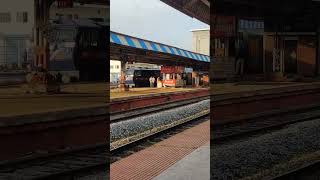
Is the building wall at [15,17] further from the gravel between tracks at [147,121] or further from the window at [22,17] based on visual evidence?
the gravel between tracks at [147,121]

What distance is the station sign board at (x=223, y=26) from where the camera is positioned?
7.92 feet

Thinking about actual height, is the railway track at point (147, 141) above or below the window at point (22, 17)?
below

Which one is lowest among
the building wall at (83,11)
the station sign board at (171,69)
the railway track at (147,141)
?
the railway track at (147,141)

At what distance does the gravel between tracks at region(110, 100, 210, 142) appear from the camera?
2.97 m

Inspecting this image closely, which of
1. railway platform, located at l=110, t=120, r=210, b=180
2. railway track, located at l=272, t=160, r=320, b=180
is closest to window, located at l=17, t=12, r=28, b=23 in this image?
railway platform, located at l=110, t=120, r=210, b=180

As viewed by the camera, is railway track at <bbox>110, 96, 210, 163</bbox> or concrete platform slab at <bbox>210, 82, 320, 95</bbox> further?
railway track at <bbox>110, 96, 210, 163</bbox>

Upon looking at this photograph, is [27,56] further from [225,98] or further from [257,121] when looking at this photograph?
[257,121]

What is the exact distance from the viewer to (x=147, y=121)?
3418 millimetres

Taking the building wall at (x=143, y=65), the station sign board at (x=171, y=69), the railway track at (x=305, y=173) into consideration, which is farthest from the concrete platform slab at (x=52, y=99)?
the railway track at (x=305, y=173)

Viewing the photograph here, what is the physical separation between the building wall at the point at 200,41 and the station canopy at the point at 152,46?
0.15 ft

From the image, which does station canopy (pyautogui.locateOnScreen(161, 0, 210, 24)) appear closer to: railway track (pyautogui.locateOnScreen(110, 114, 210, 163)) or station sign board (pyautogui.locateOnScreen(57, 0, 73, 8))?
railway track (pyautogui.locateOnScreen(110, 114, 210, 163))

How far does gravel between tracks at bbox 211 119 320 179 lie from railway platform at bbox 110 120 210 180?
36cm

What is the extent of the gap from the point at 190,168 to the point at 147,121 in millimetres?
505

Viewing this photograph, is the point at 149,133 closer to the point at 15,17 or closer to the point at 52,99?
the point at 52,99
